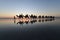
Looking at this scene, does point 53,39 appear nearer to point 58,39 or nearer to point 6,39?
point 58,39

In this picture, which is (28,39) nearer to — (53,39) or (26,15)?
(53,39)

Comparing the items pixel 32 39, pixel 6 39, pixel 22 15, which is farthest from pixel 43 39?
pixel 22 15

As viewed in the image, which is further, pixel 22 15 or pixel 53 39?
pixel 22 15

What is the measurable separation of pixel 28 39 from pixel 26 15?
510ft

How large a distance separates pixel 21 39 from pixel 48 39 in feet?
12.5

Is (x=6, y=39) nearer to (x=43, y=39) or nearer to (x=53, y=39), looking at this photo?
(x=43, y=39)

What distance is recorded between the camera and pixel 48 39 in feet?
41.4

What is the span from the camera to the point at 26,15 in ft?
550

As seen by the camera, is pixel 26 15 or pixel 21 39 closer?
pixel 21 39

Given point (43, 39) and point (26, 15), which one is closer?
point (43, 39)

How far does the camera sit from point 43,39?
12664 millimetres

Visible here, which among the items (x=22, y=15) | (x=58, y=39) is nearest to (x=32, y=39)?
(x=58, y=39)

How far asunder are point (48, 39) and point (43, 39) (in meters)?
0.70

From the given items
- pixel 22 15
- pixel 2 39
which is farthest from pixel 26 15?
pixel 2 39
